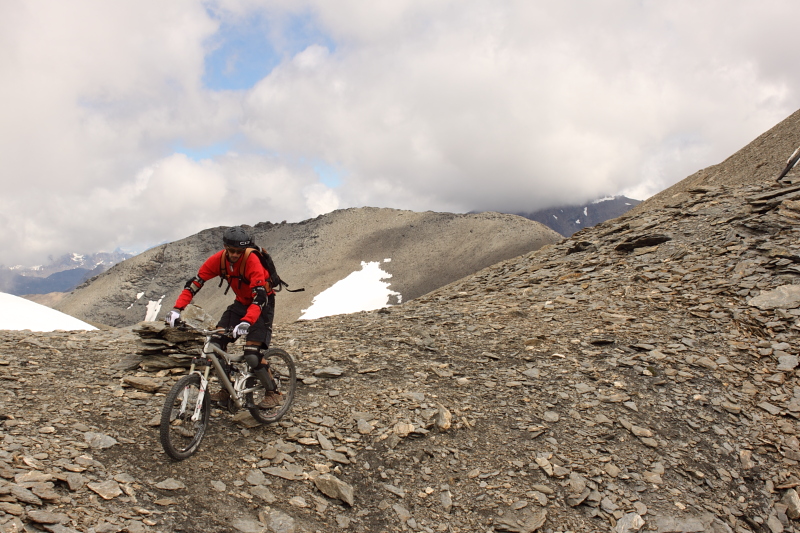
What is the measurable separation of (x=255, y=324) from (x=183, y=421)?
1.70 meters

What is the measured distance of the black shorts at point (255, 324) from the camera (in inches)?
274

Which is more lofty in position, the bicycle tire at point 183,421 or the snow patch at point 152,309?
the snow patch at point 152,309

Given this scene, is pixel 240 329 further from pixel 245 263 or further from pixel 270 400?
pixel 270 400

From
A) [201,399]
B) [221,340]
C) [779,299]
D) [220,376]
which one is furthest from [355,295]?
[201,399]

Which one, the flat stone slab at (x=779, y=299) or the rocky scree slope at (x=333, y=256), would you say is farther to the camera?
the rocky scree slope at (x=333, y=256)

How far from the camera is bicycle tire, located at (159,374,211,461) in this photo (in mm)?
5613

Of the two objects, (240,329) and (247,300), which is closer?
(240,329)

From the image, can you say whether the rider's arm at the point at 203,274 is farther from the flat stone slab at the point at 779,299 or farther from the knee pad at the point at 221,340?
the flat stone slab at the point at 779,299

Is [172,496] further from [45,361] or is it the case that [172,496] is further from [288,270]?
[288,270]

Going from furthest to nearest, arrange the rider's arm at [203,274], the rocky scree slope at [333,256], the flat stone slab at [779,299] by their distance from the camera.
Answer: the rocky scree slope at [333,256] < the flat stone slab at [779,299] < the rider's arm at [203,274]

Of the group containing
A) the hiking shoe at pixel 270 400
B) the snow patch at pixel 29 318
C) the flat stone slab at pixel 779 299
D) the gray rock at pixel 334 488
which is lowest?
the gray rock at pixel 334 488

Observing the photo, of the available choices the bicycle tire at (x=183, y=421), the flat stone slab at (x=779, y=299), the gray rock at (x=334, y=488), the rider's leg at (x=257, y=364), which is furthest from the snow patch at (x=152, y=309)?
the flat stone slab at (x=779, y=299)

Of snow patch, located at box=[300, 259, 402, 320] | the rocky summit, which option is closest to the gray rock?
the rocky summit

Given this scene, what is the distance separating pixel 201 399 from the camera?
6195mm
